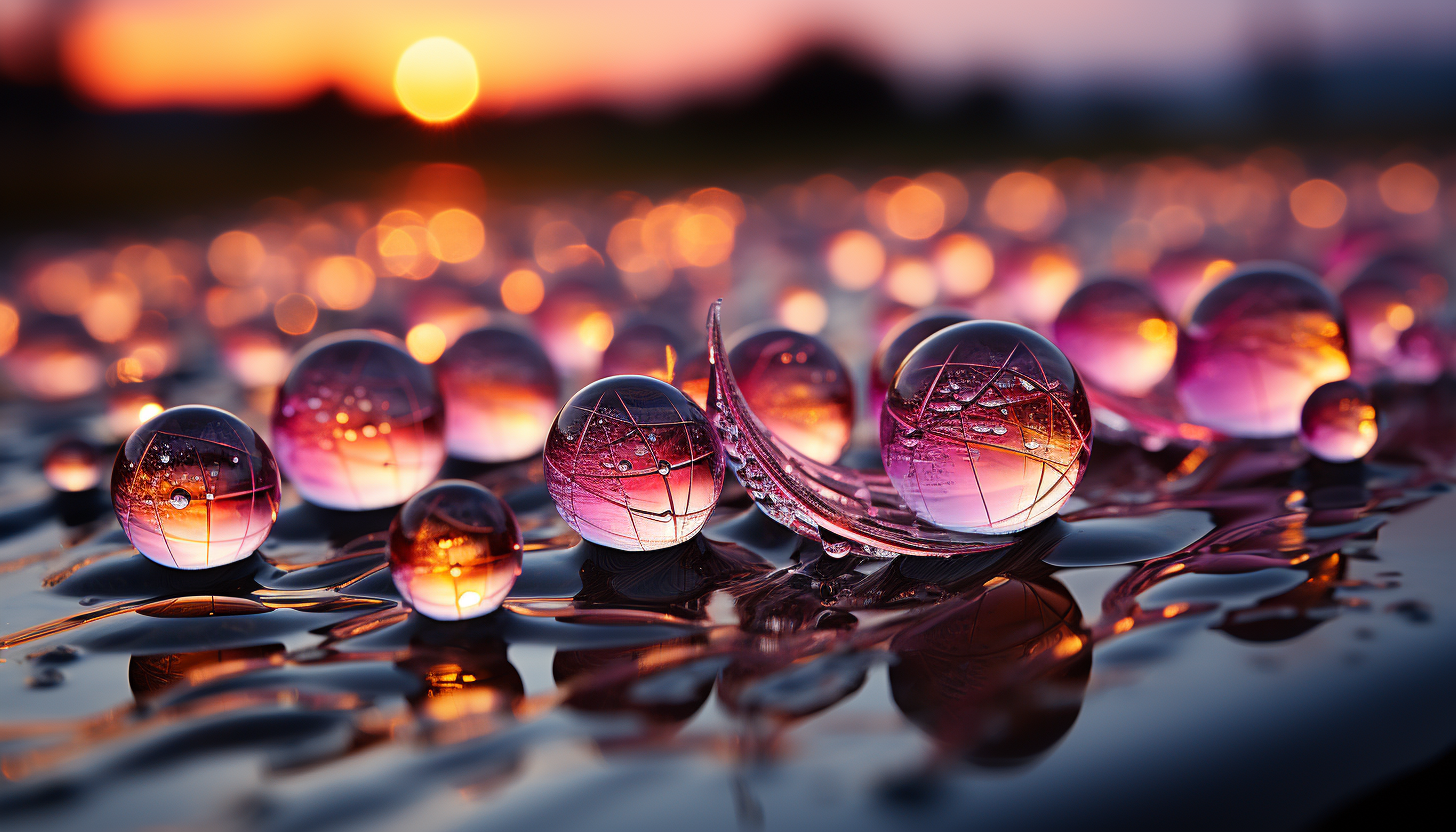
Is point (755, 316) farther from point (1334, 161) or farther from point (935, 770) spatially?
point (1334, 161)

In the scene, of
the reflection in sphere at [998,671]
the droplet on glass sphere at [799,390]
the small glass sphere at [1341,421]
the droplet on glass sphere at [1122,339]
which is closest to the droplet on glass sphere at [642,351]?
the droplet on glass sphere at [799,390]

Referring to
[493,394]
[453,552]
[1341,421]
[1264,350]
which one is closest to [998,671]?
[453,552]

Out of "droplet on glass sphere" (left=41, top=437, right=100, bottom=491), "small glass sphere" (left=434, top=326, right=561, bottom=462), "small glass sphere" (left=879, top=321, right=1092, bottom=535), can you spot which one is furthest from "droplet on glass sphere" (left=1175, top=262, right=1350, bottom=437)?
"droplet on glass sphere" (left=41, top=437, right=100, bottom=491)

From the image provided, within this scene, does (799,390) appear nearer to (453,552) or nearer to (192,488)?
(453,552)

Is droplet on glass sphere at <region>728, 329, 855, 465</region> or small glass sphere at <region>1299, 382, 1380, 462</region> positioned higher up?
droplet on glass sphere at <region>728, 329, 855, 465</region>

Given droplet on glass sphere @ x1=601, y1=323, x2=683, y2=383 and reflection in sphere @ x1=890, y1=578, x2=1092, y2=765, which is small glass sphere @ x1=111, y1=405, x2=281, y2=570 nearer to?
droplet on glass sphere @ x1=601, y1=323, x2=683, y2=383

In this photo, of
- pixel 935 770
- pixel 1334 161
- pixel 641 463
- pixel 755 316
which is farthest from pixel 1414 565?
pixel 1334 161
